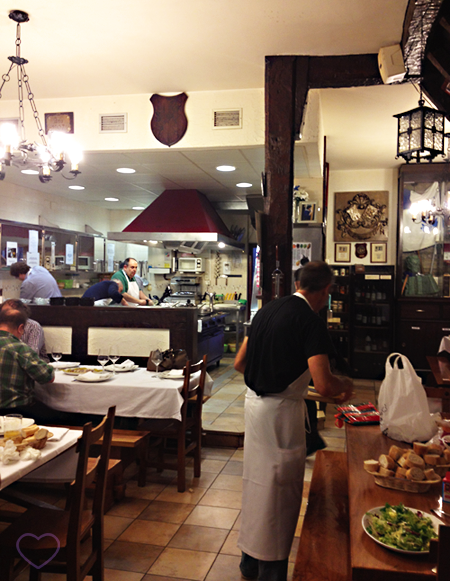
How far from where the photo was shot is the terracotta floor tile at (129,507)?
150 inches

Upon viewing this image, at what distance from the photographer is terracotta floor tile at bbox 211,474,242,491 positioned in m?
4.30

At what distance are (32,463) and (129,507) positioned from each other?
167 cm

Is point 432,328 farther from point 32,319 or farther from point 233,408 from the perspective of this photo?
point 32,319

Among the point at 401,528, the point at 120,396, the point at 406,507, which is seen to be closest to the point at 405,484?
the point at 406,507

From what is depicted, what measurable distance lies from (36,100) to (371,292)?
6.32 metres

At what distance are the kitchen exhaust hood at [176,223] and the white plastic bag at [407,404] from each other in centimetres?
541

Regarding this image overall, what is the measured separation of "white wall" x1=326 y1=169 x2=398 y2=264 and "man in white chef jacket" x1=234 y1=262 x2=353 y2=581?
6991 millimetres

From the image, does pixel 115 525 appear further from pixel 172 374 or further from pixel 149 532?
pixel 172 374

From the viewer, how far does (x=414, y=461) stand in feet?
7.32

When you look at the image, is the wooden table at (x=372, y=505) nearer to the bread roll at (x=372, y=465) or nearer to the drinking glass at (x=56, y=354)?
the bread roll at (x=372, y=465)

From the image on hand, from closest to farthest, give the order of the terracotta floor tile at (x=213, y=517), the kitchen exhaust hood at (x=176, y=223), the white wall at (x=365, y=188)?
the terracotta floor tile at (x=213, y=517) < the kitchen exhaust hood at (x=176, y=223) < the white wall at (x=365, y=188)

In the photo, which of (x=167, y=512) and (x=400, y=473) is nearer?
(x=400, y=473)

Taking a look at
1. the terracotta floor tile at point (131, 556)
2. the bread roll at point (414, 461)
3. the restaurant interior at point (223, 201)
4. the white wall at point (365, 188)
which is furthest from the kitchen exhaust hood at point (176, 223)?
the bread roll at point (414, 461)

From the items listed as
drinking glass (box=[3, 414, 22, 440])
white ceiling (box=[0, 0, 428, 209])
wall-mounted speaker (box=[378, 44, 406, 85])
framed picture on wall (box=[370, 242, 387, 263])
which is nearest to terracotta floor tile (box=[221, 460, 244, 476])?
drinking glass (box=[3, 414, 22, 440])
